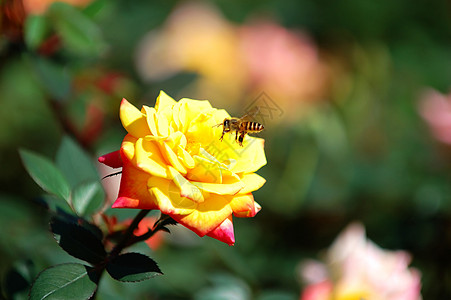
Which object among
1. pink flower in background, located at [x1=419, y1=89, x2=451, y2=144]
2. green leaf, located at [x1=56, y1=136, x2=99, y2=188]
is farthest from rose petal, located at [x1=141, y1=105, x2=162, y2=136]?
pink flower in background, located at [x1=419, y1=89, x2=451, y2=144]

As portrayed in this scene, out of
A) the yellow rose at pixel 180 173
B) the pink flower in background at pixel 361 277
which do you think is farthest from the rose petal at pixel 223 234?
the pink flower in background at pixel 361 277

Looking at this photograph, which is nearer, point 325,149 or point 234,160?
point 234,160

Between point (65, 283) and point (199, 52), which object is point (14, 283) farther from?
point (199, 52)

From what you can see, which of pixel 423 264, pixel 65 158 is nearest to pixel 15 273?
pixel 65 158

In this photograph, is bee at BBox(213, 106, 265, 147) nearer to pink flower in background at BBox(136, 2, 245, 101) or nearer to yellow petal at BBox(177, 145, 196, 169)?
yellow petal at BBox(177, 145, 196, 169)

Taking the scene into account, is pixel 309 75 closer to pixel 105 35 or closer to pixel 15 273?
pixel 105 35

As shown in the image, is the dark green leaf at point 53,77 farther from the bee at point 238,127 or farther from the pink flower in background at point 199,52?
the pink flower in background at point 199,52
